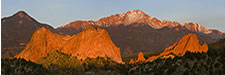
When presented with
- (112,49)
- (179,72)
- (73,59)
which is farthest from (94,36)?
(179,72)

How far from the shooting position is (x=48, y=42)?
139750 mm

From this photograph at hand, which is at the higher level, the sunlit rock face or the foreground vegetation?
the sunlit rock face

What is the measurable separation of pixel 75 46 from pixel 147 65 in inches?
2899

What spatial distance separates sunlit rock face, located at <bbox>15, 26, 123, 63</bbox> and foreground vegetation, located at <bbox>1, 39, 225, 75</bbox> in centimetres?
429

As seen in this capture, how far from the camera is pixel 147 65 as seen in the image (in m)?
69.4

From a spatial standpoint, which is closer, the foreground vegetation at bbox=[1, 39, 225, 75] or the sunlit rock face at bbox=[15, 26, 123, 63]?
the foreground vegetation at bbox=[1, 39, 225, 75]

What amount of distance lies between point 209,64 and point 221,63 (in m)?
2.15

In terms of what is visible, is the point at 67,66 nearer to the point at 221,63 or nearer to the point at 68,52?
the point at 68,52

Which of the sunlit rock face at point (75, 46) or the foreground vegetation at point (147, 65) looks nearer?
the foreground vegetation at point (147, 65)

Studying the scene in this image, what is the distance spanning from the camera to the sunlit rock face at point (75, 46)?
425ft

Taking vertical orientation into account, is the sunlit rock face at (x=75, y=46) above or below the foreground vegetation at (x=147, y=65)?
above

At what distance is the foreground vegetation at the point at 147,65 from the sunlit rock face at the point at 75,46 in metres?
4.29

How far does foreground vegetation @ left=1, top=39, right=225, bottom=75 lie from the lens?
1892 inches

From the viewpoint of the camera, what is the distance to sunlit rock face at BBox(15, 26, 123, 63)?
130 meters
